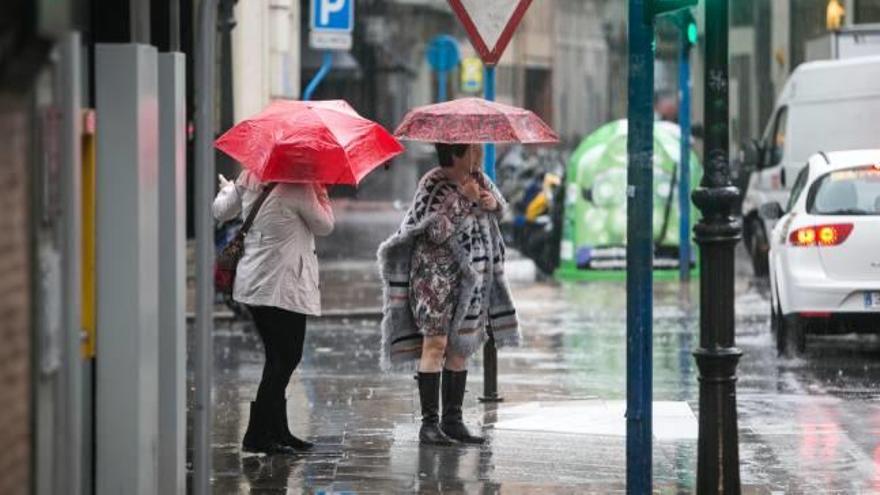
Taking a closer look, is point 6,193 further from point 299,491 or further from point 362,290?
point 362,290

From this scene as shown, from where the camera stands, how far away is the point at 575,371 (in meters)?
15.2

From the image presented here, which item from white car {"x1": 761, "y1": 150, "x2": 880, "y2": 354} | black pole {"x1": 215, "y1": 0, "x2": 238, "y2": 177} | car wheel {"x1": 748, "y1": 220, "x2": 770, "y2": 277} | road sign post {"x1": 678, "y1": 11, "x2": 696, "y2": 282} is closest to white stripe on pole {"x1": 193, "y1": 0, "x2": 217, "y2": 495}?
white car {"x1": 761, "y1": 150, "x2": 880, "y2": 354}

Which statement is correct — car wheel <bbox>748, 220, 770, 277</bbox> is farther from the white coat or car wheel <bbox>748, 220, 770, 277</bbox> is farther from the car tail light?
the white coat

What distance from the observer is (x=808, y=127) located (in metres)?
24.0

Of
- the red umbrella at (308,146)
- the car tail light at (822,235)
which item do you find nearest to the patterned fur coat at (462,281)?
the red umbrella at (308,146)

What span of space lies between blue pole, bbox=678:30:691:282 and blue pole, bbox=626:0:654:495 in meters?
15.6

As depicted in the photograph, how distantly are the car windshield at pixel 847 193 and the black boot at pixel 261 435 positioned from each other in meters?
Answer: 6.51

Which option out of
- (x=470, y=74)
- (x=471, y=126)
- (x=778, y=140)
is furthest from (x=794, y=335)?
(x=470, y=74)

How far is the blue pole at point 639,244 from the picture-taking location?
28.9 ft

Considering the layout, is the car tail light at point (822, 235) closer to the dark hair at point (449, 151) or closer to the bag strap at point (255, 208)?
the dark hair at point (449, 151)

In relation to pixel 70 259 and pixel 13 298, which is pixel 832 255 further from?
pixel 13 298

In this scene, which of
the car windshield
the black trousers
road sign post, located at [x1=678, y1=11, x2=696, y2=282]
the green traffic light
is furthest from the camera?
road sign post, located at [x1=678, y1=11, x2=696, y2=282]

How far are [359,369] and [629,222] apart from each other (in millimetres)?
6853

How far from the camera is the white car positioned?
51.6ft
